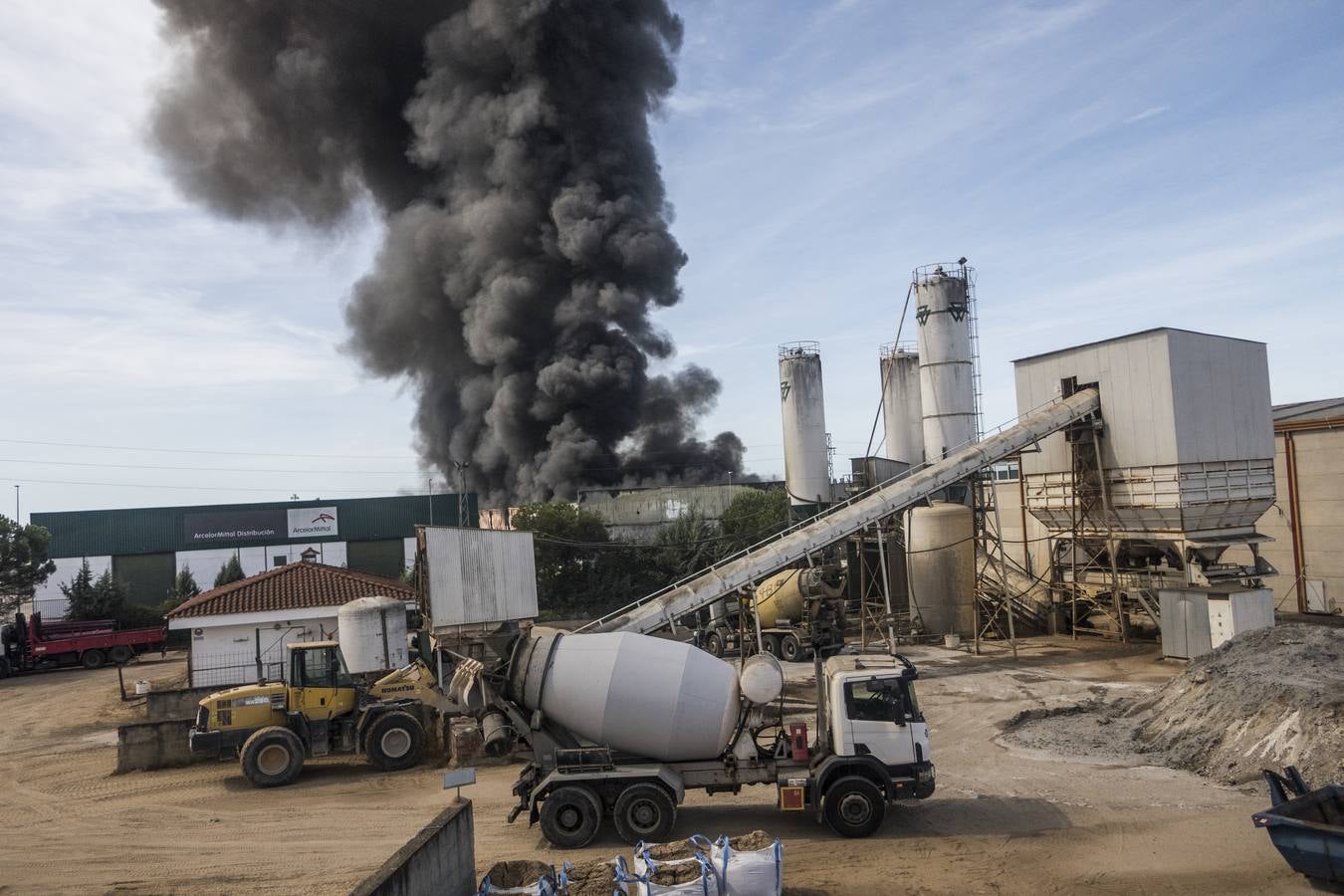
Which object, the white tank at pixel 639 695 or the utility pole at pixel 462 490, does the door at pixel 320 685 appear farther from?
the utility pole at pixel 462 490

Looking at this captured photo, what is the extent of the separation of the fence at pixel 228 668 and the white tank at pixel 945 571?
20262 mm

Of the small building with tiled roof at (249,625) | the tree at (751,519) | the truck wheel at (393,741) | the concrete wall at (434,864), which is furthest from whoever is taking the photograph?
the tree at (751,519)

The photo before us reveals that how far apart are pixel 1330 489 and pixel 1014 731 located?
66.9 ft

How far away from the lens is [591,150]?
55812 millimetres

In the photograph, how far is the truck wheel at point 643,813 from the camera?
1170 cm

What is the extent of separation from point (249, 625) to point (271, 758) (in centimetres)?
1210

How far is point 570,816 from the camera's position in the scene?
11773 millimetres

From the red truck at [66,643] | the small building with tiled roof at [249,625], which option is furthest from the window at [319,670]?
the red truck at [66,643]

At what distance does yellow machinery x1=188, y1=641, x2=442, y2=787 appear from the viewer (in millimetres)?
16219

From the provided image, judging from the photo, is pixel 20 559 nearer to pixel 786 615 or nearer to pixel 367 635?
pixel 367 635

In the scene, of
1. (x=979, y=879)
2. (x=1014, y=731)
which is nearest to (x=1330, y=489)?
(x=1014, y=731)

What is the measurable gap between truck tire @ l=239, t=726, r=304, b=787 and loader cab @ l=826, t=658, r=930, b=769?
965cm

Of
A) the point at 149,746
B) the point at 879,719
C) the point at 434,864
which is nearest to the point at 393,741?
the point at 149,746

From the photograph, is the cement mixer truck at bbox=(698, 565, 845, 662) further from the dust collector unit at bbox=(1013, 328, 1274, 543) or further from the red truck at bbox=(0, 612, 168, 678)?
the red truck at bbox=(0, 612, 168, 678)
